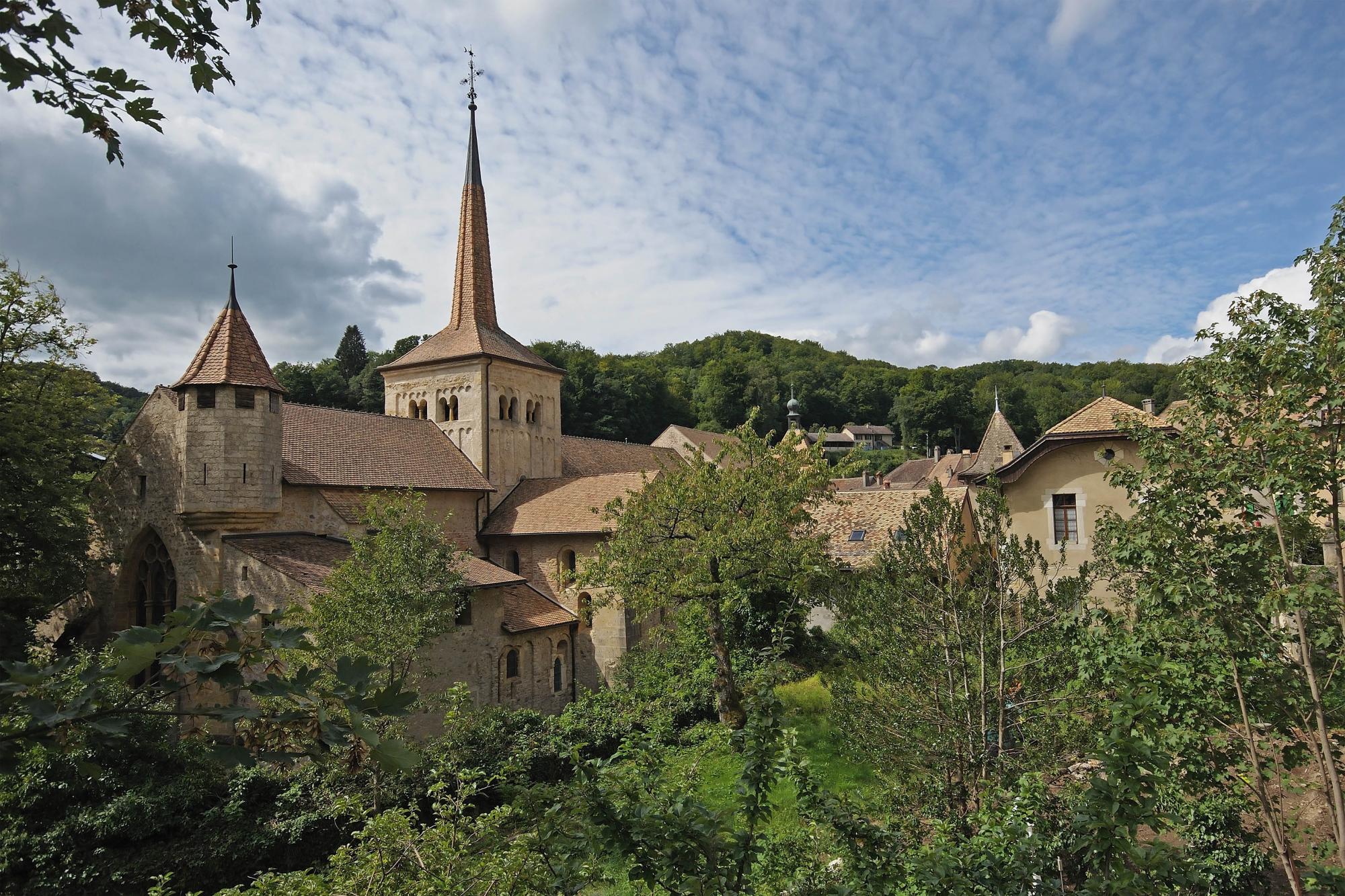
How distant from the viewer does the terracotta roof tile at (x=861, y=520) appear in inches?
963

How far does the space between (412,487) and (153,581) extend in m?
8.20

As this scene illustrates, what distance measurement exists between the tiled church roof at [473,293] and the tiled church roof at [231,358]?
396 inches

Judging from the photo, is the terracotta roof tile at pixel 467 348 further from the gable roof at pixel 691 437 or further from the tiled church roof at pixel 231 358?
the gable roof at pixel 691 437

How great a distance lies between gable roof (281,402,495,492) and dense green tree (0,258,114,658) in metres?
5.05

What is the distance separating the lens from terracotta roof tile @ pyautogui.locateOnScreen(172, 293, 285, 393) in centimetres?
1864

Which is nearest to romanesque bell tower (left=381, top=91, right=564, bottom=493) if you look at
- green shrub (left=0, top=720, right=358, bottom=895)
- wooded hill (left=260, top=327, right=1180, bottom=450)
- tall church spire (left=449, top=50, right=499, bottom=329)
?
tall church spire (left=449, top=50, right=499, bottom=329)

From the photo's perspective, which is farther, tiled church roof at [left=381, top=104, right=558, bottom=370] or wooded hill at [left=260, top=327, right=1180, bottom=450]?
wooded hill at [left=260, top=327, right=1180, bottom=450]

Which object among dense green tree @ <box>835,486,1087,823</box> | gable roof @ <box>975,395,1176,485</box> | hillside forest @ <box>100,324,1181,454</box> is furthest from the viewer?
hillside forest @ <box>100,324,1181,454</box>

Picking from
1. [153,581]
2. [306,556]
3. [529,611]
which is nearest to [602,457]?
[529,611]

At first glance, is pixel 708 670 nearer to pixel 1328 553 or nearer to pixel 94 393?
pixel 1328 553

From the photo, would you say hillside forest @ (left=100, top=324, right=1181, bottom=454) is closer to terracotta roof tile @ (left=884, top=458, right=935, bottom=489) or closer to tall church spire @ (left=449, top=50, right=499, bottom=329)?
terracotta roof tile @ (left=884, top=458, right=935, bottom=489)

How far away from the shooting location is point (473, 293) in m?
30.5

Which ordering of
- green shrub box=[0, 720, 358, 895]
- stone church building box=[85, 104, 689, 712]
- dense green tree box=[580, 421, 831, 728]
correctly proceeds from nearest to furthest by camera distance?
1. green shrub box=[0, 720, 358, 895]
2. dense green tree box=[580, 421, 831, 728]
3. stone church building box=[85, 104, 689, 712]

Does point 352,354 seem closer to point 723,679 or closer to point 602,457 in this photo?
point 602,457
